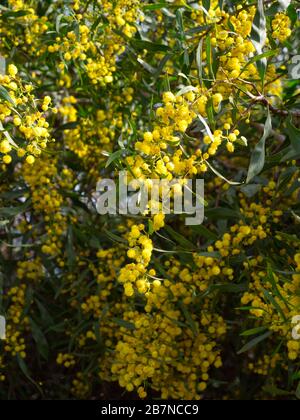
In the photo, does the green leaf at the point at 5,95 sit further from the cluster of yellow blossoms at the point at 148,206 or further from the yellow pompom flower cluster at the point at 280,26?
the yellow pompom flower cluster at the point at 280,26

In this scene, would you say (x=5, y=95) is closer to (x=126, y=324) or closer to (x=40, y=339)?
(x=126, y=324)

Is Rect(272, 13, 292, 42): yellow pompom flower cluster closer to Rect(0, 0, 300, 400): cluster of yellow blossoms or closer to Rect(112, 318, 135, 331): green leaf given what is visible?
Rect(0, 0, 300, 400): cluster of yellow blossoms

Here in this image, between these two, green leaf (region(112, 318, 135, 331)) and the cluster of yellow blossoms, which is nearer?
the cluster of yellow blossoms

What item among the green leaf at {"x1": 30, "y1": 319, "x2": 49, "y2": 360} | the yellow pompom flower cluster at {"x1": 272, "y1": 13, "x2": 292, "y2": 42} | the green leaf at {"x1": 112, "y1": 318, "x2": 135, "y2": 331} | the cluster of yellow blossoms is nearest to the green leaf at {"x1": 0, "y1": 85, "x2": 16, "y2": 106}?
the cluster of yellow blossoms

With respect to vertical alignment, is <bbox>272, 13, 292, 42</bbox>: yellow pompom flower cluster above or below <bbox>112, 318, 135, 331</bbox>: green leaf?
above

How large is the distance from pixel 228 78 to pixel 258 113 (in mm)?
1572

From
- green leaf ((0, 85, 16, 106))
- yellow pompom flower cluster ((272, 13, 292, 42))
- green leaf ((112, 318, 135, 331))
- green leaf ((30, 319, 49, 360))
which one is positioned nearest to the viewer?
green leaf ((0, 85, 16, 106))

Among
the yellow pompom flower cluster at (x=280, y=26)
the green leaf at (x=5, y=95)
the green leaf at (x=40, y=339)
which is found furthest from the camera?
the green leaf at (x=40, y=339)

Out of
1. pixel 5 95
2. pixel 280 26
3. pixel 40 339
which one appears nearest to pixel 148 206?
pixel 5 95

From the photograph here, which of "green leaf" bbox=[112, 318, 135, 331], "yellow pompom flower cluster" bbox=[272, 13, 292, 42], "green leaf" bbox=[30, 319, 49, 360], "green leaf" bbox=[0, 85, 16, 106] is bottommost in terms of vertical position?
"green leaf" bbox=[30, 319, 49, 360]

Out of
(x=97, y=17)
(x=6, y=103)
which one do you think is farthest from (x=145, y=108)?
(x=6, y=103)

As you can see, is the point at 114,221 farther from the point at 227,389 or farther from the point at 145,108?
the point at 227,389

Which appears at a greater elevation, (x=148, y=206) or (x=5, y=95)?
(x=5, y=95)

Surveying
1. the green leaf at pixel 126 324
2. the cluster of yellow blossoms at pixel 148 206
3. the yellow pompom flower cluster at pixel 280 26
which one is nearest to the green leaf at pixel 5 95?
the cluster of yellow blossoms at pixel 148 206
